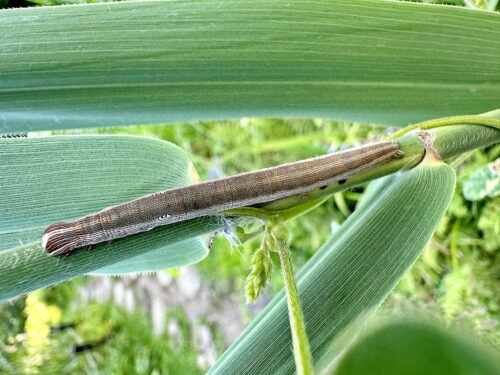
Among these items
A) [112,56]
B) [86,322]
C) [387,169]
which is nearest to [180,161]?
[112,56]

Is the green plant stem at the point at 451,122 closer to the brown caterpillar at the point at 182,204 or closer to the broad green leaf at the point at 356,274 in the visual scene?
the broad green leaf at the point at 356,274

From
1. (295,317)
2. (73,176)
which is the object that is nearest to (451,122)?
(295,317)

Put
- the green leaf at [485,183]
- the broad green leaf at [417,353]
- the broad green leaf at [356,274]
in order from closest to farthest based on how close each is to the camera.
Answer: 1. the broad green leaf at [417,353]
2. the broad green leaf at [356,274]
3. the green leaf at [485,183]

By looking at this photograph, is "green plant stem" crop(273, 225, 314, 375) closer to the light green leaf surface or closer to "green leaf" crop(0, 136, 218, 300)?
"green leaf" crop(0, 136, 218, 300)

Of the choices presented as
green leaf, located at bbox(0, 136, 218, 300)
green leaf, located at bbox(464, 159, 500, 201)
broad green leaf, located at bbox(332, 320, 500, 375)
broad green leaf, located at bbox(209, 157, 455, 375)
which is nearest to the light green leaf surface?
green leaf, located at bbox(0, 136, 218, 300)

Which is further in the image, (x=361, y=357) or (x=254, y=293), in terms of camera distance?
(x=254, y=293)

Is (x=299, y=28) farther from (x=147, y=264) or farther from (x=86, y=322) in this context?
(x=86, y=322)

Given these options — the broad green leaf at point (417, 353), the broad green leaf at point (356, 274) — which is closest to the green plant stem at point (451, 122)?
the broad green leaf at point (356, 274)
